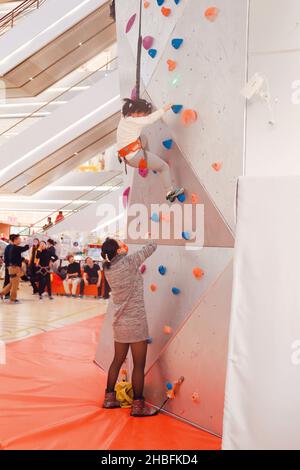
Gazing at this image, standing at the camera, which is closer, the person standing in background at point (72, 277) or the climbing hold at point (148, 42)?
the climbing hold at point (148, 42)

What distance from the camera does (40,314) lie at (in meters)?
7.36

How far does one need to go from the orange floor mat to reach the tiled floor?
123 centimetres

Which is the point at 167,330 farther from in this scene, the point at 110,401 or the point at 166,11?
the point at 166,11

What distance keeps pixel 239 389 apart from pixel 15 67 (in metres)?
10.4

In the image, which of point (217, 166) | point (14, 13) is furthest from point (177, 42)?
point (14, 13)

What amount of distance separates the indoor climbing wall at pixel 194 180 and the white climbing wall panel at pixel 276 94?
0.44 ft

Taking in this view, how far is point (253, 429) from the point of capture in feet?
5.50

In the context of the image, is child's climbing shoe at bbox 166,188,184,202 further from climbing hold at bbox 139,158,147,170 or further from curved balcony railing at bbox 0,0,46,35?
curved balcony railing at bbox 0,0,46,35

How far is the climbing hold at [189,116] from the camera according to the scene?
3.02 metres

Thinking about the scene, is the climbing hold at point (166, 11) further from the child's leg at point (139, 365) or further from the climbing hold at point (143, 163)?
the child's leg at point (139, 365)

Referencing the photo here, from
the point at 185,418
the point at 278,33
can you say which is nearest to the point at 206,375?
the point at 185,418

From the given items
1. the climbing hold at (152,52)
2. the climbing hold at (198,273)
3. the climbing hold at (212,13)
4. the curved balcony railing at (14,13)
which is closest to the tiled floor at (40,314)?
the climbing hold at (198,273)

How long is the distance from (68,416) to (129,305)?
87cm
